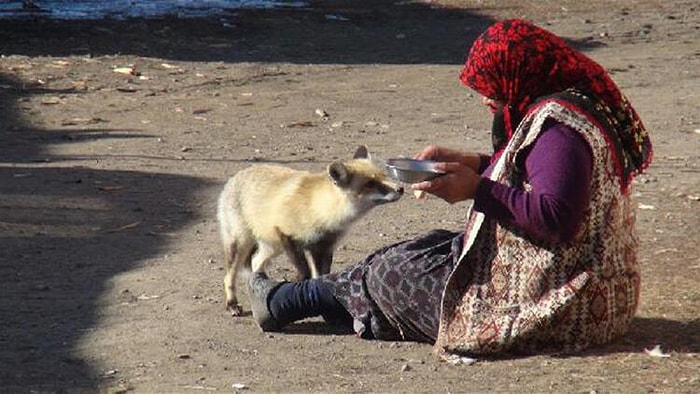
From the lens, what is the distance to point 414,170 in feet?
18.4

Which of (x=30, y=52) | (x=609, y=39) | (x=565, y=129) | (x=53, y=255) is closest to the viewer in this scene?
(x=565, y=129)

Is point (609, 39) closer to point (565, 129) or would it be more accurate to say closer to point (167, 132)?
point (167, 132)

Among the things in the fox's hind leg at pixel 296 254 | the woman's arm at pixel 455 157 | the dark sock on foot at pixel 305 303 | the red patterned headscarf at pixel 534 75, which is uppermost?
the red patterned headscarf at pixel 534 75

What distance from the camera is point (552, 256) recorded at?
575cm

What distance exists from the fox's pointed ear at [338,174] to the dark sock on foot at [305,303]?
89 centimetres

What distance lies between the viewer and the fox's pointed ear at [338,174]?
290 inches

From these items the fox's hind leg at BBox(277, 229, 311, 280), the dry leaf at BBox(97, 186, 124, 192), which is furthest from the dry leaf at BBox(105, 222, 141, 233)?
the fox's hind leg at BBox(277, 229, 311, 280)

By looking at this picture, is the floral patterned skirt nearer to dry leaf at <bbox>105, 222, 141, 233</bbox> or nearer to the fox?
the fox

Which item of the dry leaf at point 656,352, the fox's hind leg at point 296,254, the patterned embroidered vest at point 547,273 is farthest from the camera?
the fox's hind leg at point 296,254

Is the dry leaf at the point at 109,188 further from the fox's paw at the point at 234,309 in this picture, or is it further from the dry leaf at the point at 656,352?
the dry leaf at the point at 656,352

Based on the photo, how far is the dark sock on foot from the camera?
6535mm

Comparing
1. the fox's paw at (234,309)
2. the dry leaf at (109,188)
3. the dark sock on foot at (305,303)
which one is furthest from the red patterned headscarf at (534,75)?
the dry leaf at (109,188)

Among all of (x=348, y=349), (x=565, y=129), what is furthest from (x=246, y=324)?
(x=565, y=129)

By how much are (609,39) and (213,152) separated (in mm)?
8787
